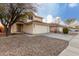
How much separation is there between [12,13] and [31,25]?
1.35 feet

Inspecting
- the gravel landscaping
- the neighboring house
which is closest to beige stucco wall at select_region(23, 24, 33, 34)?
the neighboring house

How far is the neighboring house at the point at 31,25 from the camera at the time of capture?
3.07m

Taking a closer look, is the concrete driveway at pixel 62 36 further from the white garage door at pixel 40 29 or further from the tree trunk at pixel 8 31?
the tree trunk at pixel 8 31

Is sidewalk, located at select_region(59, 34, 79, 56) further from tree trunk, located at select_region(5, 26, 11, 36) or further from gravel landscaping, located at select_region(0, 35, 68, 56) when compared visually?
tree trunk, located at select_region(5, 26, 11, 36)

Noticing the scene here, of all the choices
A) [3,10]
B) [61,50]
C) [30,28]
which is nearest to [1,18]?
[3,10]

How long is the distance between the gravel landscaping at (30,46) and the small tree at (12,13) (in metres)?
0.19

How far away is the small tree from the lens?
3.04m

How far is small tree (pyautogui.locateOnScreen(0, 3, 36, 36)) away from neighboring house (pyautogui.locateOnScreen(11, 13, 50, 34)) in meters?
0.09

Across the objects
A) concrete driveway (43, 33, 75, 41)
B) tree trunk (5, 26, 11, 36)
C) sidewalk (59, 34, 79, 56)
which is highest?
tree trunk (5, 26, 11, 36)

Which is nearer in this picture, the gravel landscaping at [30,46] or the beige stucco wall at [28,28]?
the gravel landscaping at [30,46]

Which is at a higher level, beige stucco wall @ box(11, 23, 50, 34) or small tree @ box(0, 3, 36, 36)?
small tree @ box(0, 3, 36, 36)

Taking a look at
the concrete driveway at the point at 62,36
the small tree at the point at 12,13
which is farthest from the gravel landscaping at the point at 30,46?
the small tree at the point at 12,13

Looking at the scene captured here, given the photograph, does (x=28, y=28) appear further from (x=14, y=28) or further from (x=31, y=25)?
(x=14, y=28)

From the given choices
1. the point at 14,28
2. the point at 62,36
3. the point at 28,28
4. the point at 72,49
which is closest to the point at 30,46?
the point at 28,28
